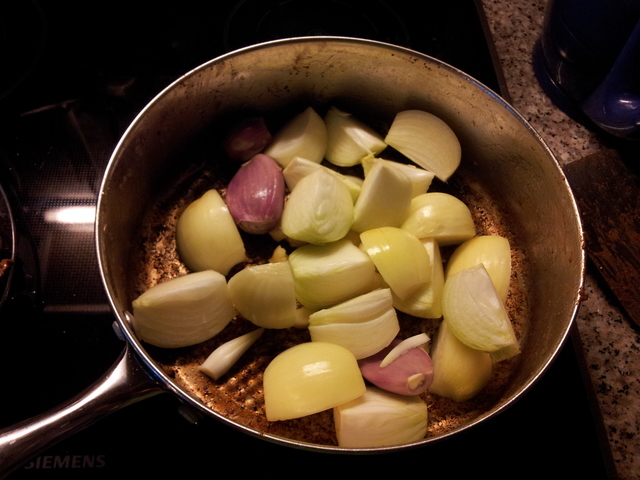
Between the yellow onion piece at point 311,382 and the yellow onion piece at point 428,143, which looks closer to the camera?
the yellow onion piece at point 311,382

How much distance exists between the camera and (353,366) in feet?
2.03

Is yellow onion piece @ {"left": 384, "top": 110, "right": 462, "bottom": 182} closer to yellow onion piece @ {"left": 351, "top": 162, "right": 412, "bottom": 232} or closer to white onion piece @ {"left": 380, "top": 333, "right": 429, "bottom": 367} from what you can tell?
yellow onion piece @ {"left": 351, "top": 162, "right": 412, "bottom": 232}

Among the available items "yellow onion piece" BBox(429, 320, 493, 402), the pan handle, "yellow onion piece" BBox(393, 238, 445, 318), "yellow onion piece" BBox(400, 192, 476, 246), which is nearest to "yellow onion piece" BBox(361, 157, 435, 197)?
"yellow onion piece" BBox(400, 192, 476, 246)

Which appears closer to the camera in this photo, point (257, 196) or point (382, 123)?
point (257, 196)

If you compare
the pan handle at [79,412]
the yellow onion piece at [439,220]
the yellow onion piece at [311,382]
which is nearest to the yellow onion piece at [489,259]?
the yellow onion piece at [439,220]

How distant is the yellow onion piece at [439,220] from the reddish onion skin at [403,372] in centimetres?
18

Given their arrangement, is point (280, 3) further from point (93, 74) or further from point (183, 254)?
point (183, 254)

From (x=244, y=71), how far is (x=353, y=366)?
48 centimetres

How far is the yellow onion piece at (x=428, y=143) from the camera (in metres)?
0.81

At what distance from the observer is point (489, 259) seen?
2.37ft

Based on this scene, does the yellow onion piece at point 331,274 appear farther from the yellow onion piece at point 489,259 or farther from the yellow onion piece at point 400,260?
the yellow onion piece at point 489,259

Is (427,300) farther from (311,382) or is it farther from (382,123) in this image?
(382,123)

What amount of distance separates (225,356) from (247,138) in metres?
0.35

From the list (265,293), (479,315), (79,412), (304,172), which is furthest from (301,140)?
(79,412)
